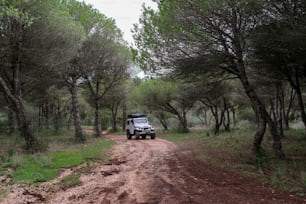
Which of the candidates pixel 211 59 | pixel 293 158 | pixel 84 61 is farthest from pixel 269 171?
pixel 84 61

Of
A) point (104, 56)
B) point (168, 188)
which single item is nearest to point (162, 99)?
point (104, 56)

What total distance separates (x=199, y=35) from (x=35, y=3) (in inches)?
306

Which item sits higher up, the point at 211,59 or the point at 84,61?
the point at 84,61

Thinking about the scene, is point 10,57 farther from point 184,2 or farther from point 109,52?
point 109,52

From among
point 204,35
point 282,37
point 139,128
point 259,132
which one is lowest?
point 259,132

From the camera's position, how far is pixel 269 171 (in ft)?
32.5

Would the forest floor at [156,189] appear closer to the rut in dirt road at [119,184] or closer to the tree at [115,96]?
the rut in dirt road at [119,184]

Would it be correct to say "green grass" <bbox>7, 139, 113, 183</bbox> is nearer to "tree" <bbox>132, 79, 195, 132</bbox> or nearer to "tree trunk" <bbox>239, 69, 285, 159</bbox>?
"tree trunk" <bbox>239, 69, 285, 159</bbox>

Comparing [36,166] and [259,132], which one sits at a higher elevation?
[259,132]

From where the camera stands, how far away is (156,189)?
755 cm

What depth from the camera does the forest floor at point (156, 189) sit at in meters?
6.65

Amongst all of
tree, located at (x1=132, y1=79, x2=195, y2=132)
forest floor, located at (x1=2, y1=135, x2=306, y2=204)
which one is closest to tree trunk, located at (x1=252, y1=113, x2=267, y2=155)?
forest floor, located at (x1=2, y1=135, x2=306, y2=204)

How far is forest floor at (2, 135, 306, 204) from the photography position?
665cm

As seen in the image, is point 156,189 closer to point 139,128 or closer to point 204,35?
point 204,35
